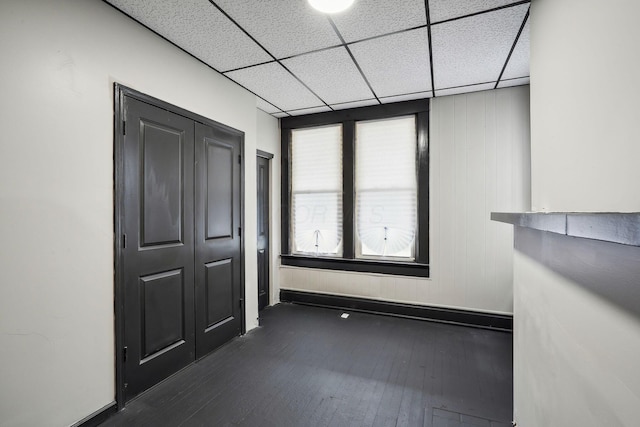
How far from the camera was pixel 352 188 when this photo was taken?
4.33 metres

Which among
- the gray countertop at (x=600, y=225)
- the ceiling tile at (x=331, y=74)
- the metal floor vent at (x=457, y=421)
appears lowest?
the metal floor vent at (x=457, y=421)

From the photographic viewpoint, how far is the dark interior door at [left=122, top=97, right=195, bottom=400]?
226 centimetres

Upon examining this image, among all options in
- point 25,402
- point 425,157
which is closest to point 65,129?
point 25,402

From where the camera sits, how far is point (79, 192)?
1.94 metres

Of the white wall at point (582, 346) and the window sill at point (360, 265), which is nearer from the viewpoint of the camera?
the white wall at point (582, 346)

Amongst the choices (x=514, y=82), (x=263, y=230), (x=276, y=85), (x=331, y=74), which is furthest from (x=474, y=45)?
(x=263, y=230)

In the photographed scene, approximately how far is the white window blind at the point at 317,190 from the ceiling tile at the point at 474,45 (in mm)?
1758

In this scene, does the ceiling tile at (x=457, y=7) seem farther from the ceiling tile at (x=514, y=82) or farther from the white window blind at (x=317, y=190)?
the white window blind at (x=317, y=190)

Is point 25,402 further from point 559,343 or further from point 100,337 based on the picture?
point 559,343

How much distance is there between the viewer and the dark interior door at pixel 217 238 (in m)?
2.91

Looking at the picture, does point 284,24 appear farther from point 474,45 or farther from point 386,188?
point 386,188

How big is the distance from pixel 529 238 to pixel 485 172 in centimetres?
272

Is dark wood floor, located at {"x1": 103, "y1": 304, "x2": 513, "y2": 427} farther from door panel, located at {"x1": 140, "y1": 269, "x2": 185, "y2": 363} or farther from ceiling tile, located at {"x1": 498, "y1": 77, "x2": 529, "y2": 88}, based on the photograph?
ceiling tile, located at {"x1": 498, "y1": 77, "x2": 529, "y2": 88}

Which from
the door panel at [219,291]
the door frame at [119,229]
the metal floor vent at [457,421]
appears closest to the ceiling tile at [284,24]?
the door frame at [119,229]
